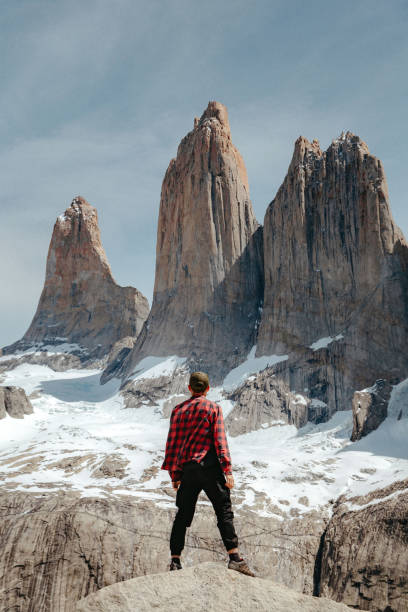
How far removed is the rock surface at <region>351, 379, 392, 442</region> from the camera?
2994 centimetres

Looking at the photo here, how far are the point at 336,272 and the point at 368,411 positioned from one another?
1760 centimetres

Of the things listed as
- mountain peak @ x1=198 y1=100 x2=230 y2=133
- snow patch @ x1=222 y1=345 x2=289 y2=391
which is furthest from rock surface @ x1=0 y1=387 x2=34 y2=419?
mountain peak @ x1=198 y1=100 x2=230 y2=133

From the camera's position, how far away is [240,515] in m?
19.8

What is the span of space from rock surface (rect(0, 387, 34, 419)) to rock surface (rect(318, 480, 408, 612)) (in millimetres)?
30712

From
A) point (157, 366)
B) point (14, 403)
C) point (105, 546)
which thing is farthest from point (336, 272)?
point (105, 546)

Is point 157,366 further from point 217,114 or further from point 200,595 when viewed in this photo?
point 200,595

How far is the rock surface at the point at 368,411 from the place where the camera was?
29.9 m

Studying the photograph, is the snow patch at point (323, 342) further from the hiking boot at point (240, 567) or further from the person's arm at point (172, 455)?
the hiking boot at point (240, 567)

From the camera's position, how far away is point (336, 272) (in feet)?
150

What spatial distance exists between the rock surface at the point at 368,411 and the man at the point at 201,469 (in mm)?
25289

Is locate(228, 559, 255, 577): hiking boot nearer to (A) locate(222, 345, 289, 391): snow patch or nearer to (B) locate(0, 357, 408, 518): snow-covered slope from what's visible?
(B) locate(0, 357, 408, 518): snow-covered slope

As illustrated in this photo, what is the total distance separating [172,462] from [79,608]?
1742mm

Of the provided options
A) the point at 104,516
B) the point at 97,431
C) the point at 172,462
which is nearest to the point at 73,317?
the point at 97,431

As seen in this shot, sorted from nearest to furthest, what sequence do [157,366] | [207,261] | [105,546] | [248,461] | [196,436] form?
[196,436] → [105,546] → [248,461] → [157,366] → [207,261]
